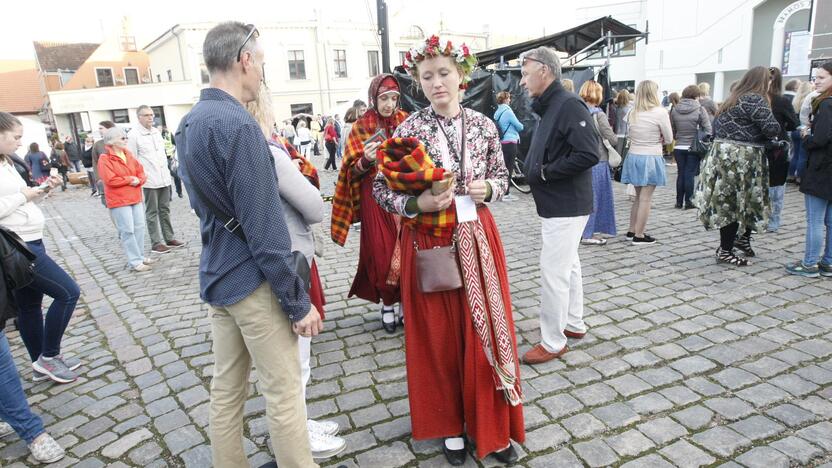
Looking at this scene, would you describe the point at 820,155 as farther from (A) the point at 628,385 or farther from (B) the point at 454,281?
(B) the point at 454,281

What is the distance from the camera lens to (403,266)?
2625mm

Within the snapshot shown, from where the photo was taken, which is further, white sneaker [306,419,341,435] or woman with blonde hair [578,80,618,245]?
woman with blonde hair [578,80,618,245]

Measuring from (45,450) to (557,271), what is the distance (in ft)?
10.5

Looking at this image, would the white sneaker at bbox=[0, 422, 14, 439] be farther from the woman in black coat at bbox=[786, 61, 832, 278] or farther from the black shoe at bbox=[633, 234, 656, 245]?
the woman in black coat at bbox=[786, 61, 832, 278]

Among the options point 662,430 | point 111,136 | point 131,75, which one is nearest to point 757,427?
point 662,430

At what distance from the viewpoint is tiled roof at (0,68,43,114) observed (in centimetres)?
4419

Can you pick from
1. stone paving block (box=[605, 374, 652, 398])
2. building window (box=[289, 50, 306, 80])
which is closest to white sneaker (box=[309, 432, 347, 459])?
→ stone paving block (box=[605, 374, 652, 398])

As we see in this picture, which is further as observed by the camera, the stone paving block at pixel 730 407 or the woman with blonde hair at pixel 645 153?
the woman with blonde hair at pixel 645 153

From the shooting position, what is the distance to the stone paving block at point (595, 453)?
256 centimetres

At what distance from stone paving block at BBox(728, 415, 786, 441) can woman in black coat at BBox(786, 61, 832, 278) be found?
289 centimetres

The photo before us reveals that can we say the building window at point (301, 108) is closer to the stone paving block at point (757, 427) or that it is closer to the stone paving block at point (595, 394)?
the stone paving block at point (595, 394)

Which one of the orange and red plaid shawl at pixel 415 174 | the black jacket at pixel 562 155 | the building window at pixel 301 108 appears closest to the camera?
the orange and red plaid shawl at pixel 415 174

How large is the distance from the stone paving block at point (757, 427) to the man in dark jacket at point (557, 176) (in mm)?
1146

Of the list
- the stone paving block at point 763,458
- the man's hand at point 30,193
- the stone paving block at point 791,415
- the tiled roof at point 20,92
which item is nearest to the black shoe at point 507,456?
the stone paving block at point 763,458
